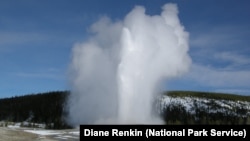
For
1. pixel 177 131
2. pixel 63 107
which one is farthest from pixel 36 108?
pixel 177 131

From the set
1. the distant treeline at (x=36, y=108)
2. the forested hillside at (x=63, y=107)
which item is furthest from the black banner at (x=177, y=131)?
the forested hillside at (x=63, y=107)

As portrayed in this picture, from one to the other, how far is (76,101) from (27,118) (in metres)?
47.6

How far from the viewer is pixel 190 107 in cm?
17488

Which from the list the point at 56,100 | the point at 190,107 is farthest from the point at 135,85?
the point at 190,107

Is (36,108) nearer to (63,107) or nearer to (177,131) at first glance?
(63,107)

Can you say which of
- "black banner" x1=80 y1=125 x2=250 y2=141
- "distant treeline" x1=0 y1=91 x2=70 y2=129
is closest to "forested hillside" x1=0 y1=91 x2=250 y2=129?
"distant treeline" x1=0 y1=91 x2=70 y2=129

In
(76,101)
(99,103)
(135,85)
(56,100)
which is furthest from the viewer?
(56,100)

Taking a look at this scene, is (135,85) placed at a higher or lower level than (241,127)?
higher

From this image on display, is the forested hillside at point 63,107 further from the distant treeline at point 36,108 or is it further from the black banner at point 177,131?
the black banner at point 177,131

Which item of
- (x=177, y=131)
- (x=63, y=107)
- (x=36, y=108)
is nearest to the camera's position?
(x=177, y=131)

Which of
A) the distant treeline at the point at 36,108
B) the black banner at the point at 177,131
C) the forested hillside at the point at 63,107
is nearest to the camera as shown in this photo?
the black banner at the point at 177,131

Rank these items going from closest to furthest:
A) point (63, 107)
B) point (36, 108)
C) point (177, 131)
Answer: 1. point (177, 131)
2. point (63, 107)
3. point (36, 108)

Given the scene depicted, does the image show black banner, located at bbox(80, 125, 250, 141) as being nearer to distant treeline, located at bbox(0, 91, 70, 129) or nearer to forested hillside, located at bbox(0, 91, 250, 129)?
distant treeline, located at bbox(0, 91, 70, 129)

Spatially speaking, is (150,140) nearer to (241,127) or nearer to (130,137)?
(130,137)
